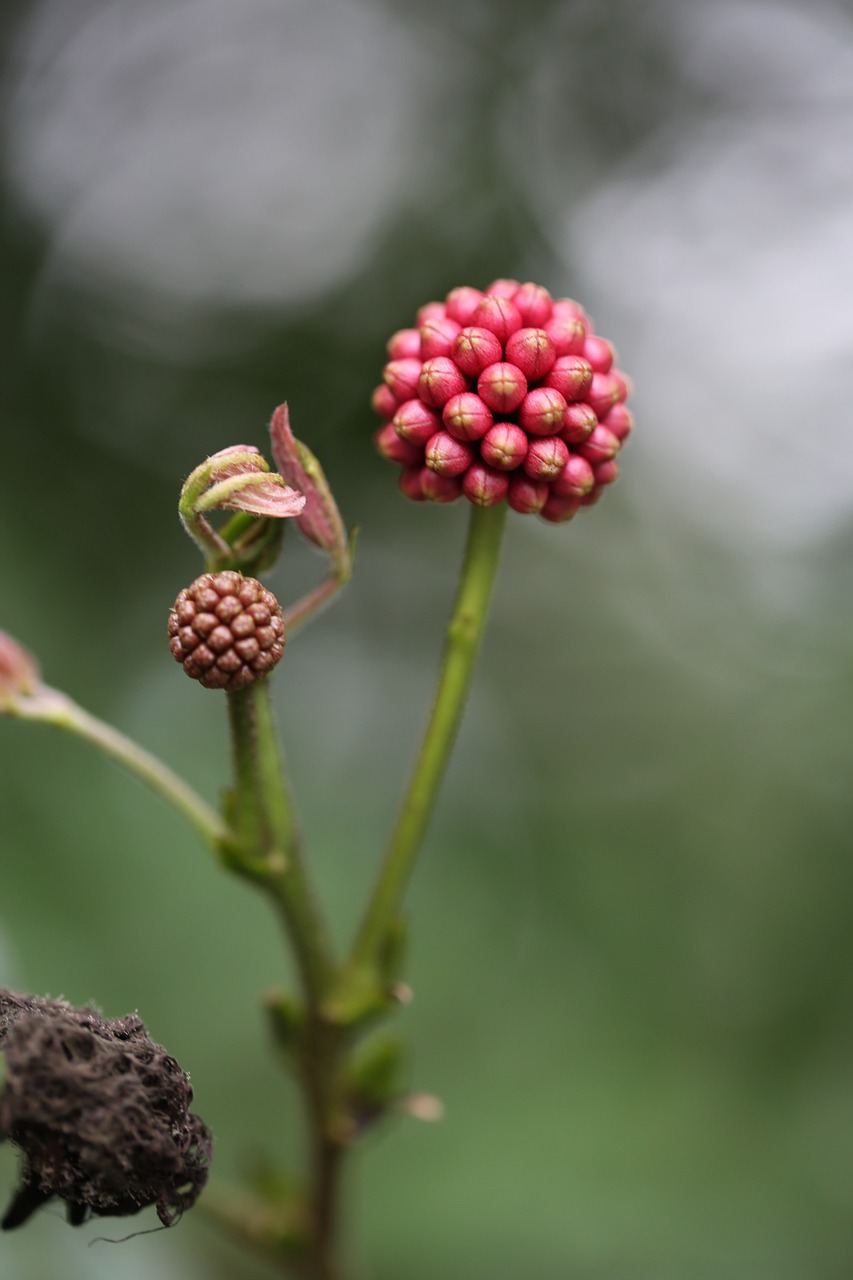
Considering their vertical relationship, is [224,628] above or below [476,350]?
below

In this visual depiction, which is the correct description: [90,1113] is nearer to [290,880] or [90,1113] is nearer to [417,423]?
[290,880]

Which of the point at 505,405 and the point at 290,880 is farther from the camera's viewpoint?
the point at 290,880

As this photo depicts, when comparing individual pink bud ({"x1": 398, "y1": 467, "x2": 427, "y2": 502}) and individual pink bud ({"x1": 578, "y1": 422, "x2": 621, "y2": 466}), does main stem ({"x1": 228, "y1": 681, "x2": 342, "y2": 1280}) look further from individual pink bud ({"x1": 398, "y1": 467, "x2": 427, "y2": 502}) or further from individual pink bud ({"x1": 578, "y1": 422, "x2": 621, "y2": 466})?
individual pink bud ({"x1": 578, "y1": 422, "x2": 621, "y2": 466})

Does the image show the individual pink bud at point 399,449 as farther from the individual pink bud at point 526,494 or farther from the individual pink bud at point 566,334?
the individual pink bud at point 566,334

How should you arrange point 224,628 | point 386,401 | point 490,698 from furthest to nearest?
point 490,698, point 386,401, point 224,628

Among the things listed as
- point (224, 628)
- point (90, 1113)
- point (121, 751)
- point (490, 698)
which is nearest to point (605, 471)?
point (224, 628)

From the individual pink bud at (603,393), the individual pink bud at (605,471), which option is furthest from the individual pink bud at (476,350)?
the individual pink bud at (605,471)

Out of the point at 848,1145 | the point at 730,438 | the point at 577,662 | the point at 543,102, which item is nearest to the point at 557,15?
the point at 543,102
